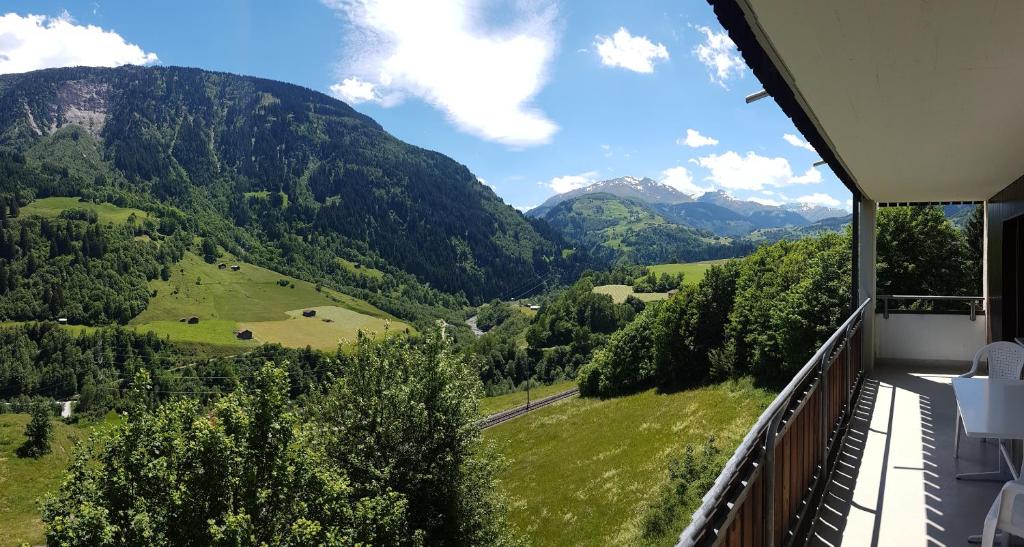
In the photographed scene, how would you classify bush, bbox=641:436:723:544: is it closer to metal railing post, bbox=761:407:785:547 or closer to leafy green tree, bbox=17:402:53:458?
metal railing post, bbox=761:407:785:547

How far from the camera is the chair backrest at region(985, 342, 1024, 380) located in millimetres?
4262

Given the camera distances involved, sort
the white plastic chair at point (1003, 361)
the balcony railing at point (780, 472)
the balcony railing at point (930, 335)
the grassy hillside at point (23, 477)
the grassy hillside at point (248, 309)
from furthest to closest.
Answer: the grassy hillside at point (248, 309), the grassy hillside at point (23, 477), the balcony railing at point (930, 335), the white plastic chair at point (1003, 361), the balcony railing at point (780, 472)

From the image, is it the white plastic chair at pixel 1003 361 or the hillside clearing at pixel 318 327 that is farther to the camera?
the hillside clearing at pixel 318 327

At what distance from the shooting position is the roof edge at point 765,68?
216cm

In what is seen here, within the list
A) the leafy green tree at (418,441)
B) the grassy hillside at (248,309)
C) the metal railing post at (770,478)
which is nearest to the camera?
the metal railing post at (770,478)

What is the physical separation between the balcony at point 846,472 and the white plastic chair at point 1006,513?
0.68 metres

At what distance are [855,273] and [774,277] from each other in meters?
27.6

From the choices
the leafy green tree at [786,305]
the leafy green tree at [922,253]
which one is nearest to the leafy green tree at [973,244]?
the leafy green tree at [922,253]

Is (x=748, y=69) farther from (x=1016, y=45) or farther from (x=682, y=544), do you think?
(x=682, y=544)

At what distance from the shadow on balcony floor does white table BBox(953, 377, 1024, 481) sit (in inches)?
5.7

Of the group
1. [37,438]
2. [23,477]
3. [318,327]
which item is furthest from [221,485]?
[318,327]

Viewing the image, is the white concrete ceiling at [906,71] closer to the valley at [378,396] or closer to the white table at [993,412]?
the white table at [993,412]

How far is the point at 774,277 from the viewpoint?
32844 millimetres

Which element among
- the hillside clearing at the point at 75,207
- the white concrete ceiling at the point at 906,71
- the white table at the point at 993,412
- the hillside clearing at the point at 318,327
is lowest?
the hillside clearing at the point at 318,327
